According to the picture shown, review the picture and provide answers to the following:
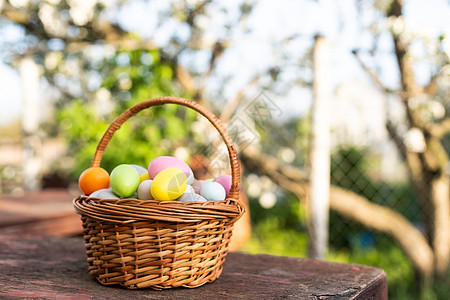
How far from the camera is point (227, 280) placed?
1053 millimetres

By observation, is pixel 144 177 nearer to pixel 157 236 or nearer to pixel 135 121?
pixel 157 236

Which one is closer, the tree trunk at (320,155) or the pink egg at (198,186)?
the pink egg at (198,186)

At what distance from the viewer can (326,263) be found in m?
1.25

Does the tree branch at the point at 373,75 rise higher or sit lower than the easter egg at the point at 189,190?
higher

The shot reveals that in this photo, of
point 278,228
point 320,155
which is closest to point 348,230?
point 278,228

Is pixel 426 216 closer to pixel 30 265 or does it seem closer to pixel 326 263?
pixel 326 263

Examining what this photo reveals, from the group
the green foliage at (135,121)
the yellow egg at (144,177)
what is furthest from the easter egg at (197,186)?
the green foliage at (135,121)

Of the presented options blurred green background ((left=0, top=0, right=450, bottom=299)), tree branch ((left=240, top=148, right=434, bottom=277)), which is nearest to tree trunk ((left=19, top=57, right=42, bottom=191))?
blurred green background ((left=0, top=0, right=450, bottom=299))

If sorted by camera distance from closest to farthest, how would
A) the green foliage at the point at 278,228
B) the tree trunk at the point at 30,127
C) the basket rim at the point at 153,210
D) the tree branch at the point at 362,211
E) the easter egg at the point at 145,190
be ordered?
the basket rim at the point at 153,210
the easter egg at the point at 145,190
the tree branch at the point at 362,211
the tree trunk at the point at 30,127
the green foliage at the point at 278,228

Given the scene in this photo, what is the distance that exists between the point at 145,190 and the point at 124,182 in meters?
0.05

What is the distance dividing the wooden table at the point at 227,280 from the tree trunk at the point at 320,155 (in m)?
1.06

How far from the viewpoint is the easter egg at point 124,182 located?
0.94 m

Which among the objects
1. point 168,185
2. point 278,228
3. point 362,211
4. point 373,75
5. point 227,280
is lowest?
point 278,228

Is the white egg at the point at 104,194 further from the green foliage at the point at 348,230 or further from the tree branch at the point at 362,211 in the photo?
the green foliage at the point at 348,230
